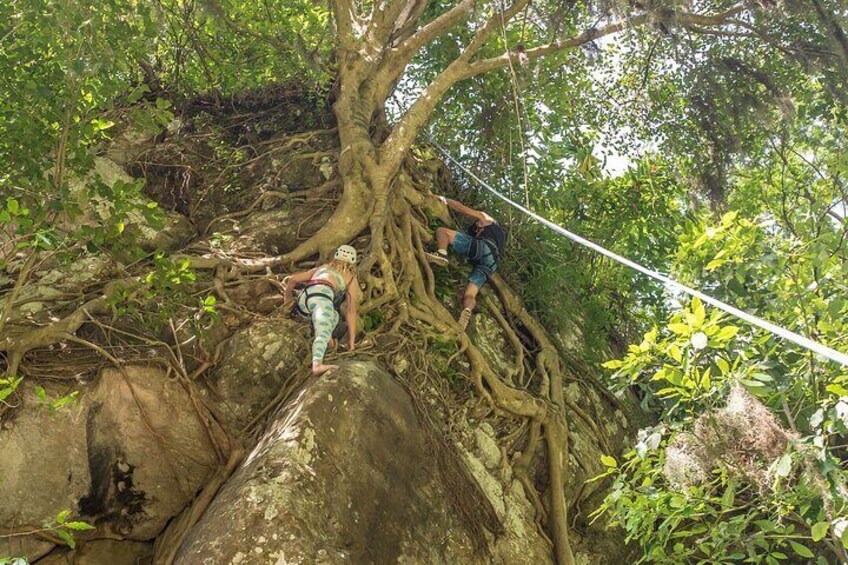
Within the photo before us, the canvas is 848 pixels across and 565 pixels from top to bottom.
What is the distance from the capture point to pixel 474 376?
6.32 meters

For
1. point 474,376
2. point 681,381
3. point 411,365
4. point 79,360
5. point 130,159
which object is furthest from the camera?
point 130,159

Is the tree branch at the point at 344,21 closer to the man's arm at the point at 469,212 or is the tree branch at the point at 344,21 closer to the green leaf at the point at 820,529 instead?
the man's arm at the point at 469,212

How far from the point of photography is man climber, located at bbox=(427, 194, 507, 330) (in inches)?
277

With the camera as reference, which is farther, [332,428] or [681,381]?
[332,428]

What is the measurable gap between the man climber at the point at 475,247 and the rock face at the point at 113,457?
257cm

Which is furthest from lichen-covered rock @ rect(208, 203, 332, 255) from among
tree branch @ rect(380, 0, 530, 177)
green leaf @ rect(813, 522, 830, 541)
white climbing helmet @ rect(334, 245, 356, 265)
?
green leaf @ rect(813, 522, 830, 541)

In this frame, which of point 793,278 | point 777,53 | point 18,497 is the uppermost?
point 777,53

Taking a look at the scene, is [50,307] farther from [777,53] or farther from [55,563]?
[777,53]

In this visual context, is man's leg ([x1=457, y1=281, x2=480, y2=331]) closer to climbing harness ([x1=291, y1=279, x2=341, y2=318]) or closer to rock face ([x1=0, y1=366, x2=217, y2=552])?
climbing harness ([x1=291, y1=279, x2=341, y2=318])

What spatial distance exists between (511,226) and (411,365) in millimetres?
2510

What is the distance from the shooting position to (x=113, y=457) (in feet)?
16.8

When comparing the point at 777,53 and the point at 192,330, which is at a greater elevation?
the point at 777,53

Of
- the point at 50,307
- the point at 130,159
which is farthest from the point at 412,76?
the point at 50,307

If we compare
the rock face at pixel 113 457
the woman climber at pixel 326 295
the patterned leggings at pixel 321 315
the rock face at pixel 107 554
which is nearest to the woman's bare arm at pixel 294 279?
the woman climber at pixel 326 295
